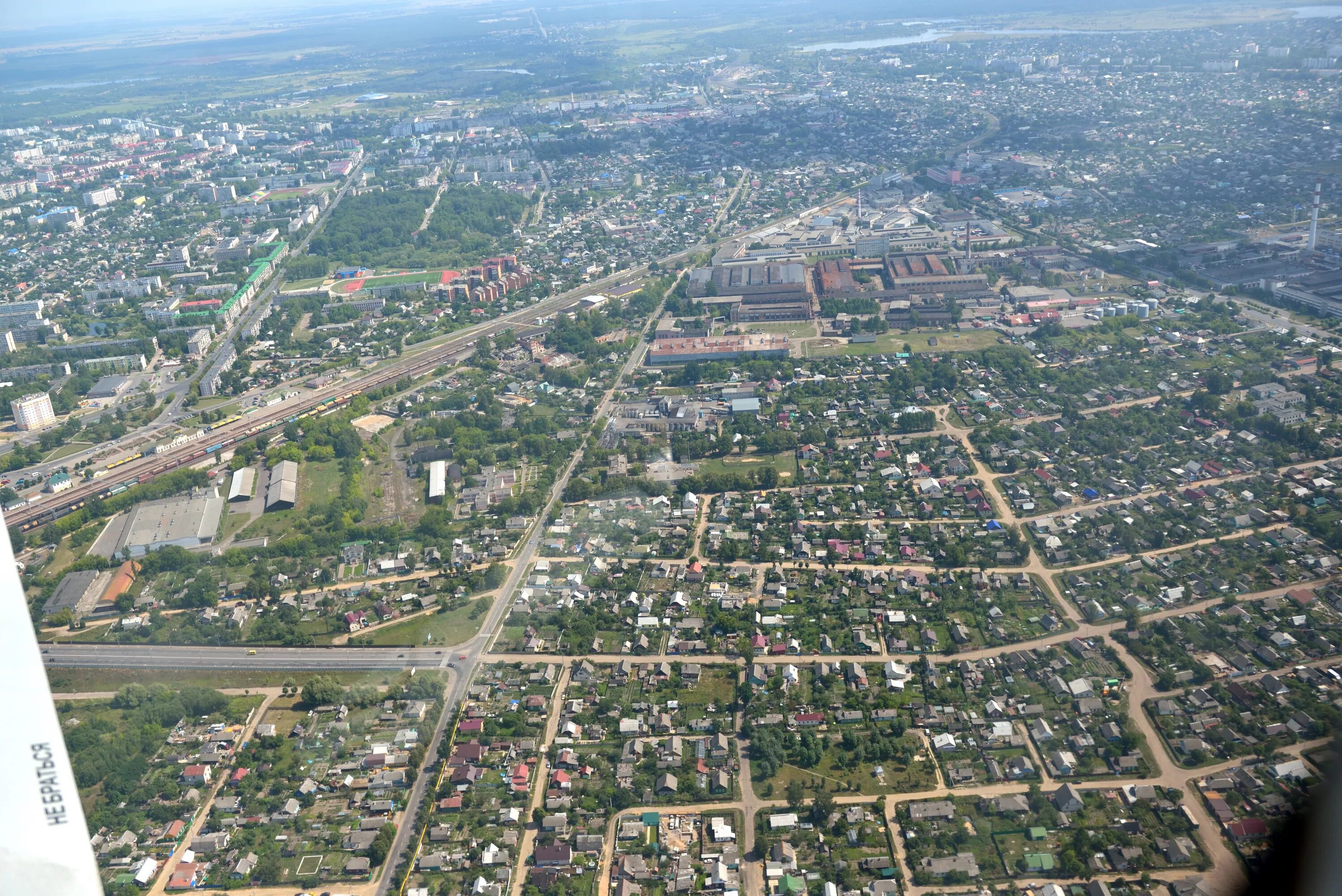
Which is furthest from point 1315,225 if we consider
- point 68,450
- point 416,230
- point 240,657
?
point 68,450

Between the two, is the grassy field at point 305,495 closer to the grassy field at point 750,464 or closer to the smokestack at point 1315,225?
the grassy field at point 750,464

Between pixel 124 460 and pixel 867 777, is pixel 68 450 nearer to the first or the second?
pixel 124 460

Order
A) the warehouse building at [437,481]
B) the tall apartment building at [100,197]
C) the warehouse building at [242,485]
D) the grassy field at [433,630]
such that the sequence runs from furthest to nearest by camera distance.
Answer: the tall apartment building at [100,197]
the warehouse building at [242,485]
the warehouse building at [437,481]
the grassy field at [433,630]

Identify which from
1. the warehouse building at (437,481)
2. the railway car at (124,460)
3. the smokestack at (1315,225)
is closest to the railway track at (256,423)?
the railway car at (124,460)

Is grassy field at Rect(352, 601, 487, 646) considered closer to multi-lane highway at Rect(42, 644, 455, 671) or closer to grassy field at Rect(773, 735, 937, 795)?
multi-lane highway at Rect(42, 644, 455, 671)

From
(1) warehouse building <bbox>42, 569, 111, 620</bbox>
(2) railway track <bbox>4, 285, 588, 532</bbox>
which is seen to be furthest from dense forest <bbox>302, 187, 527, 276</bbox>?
(1) warehouse building <bbox>42, 569, 111, 620</bbox>

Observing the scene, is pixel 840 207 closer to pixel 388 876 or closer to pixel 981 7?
pixel 388 876

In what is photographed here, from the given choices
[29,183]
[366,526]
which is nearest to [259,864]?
[366,526]
